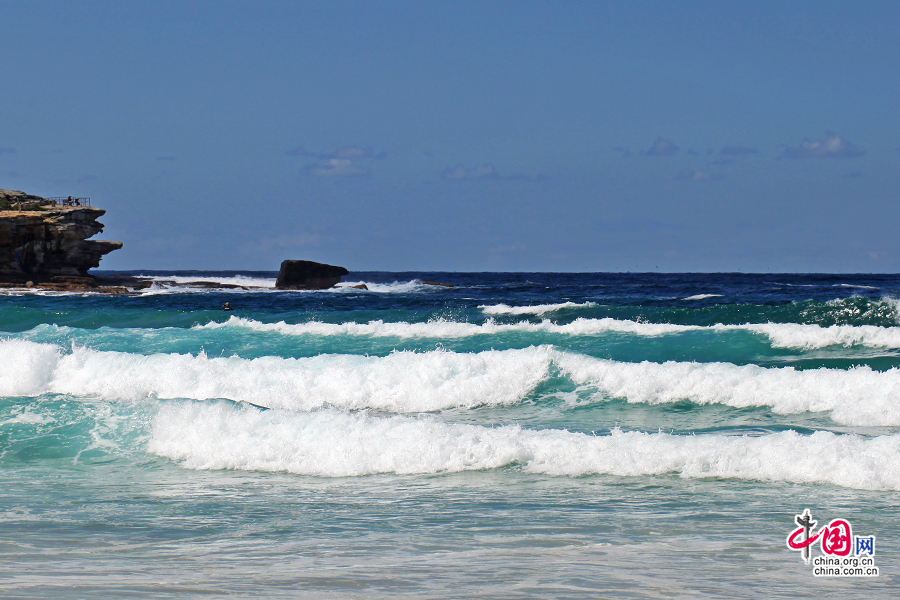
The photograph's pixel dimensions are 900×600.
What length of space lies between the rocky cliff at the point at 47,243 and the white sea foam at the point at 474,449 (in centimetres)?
4328

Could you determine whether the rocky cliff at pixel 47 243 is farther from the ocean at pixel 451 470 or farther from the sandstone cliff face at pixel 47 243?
the ocean at pixel 451 470

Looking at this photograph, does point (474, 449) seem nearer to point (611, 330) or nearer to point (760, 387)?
point (760, 387)

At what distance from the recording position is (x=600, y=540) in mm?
6148

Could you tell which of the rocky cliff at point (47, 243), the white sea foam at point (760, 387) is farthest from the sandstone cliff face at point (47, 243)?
the white sea foam at point (760, 387)

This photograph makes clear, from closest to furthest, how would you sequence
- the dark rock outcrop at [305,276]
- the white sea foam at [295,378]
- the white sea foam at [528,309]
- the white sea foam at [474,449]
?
the white sea foam at [474,449], the white sea foam at [295,378], the white sea foam at [528,309], the dark rock outcrop at [305,276]

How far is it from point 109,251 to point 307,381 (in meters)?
41.6

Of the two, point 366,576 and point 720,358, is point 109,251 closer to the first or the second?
point 720,358

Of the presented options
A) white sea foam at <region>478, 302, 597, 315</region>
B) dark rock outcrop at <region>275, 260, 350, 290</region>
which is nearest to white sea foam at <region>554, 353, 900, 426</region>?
white sea foam at <region>478, 302, 597, 315</region>

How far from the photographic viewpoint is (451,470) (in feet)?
30.2

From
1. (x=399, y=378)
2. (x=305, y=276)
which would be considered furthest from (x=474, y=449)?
(x=305, y=276)

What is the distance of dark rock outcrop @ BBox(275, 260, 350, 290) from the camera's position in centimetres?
5353

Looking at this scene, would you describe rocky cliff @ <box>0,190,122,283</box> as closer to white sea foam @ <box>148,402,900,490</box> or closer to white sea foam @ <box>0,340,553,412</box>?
white sea foam @ <box>0,340,553,412</box>

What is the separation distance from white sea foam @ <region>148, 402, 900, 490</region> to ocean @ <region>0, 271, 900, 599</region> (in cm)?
3

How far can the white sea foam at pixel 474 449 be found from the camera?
8.48m
